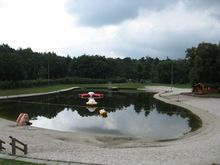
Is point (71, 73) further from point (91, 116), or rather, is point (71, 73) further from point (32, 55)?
point (91, 116)

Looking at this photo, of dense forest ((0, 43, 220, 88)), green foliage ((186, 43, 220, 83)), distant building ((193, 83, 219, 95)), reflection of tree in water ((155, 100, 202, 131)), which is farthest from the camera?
dense forest ((0, 43, 220, 88))

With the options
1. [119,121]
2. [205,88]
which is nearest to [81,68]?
[205,88]

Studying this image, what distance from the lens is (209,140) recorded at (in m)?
22.5

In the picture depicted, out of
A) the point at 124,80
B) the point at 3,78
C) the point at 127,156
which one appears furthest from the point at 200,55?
the point at 124,80

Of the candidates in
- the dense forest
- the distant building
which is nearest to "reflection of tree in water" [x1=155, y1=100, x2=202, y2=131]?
the distant building

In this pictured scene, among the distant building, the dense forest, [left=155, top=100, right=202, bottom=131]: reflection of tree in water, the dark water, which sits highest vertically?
the dense forest

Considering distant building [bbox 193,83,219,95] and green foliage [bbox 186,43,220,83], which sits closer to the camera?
green foliage [bbox 186,43,220,83]

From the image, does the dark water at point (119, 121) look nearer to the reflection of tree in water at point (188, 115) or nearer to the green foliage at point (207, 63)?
the reflection of tree in water at point (188, 115)

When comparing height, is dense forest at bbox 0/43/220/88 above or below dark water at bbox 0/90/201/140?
above

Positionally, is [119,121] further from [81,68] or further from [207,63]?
[81,68]

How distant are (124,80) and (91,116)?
10395 cm

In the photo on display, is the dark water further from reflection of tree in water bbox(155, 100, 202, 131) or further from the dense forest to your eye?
the dense forest

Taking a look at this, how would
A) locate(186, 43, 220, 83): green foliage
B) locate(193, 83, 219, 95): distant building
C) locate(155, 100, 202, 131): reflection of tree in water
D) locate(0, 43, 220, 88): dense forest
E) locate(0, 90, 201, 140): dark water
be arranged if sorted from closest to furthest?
locate(0, 90, 201, 140): dark water < locate(155, 100, 202, 131): reflection of tree in water < locate(186, 43, 220, 83): green foliage < locate(193, 83, 219, 95): distant building < locate(0, 43, 220, 88): dense forest

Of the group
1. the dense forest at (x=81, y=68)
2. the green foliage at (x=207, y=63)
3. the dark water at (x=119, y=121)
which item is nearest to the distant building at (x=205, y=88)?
the green foliage at (x=207, y=63)
